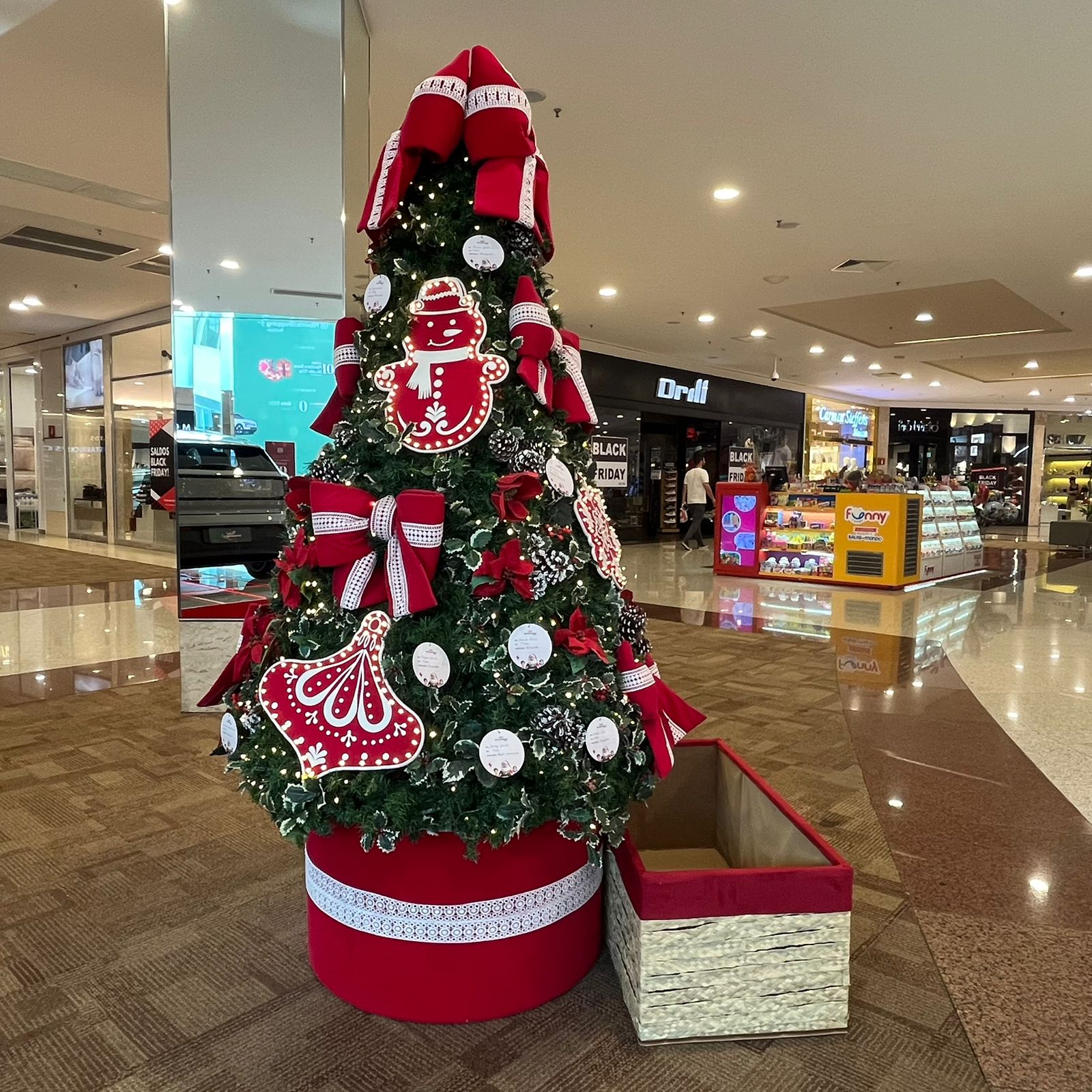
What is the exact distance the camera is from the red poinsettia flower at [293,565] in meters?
1.66

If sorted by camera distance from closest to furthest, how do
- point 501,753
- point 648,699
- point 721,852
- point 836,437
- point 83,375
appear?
point 501,753
point 648,699
point 721,852
point 83,375
point 836,437

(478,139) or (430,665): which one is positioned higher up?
(478,139)

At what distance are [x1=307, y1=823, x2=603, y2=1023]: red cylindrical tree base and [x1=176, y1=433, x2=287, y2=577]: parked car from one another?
7.67ft

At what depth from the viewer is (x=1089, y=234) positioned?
6723 millimetres

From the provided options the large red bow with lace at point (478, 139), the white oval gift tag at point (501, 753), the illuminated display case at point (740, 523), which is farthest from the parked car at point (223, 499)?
the illuminated display case at point (740, 523)

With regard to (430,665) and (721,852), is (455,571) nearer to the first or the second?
(430,665)

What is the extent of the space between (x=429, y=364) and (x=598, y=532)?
1.70 ft

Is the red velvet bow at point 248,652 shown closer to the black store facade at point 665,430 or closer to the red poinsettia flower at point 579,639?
the red poinsettia flower at point 579,639

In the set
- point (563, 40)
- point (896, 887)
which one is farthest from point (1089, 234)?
point (896, 887)

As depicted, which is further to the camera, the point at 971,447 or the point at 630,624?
the point at 971,447

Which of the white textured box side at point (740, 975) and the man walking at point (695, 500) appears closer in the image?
the white textured box side at point (740, 975)

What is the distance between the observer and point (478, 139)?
1.67 meters

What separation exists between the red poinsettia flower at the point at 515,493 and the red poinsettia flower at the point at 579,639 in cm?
24

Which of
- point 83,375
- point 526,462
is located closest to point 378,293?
point 526,462
